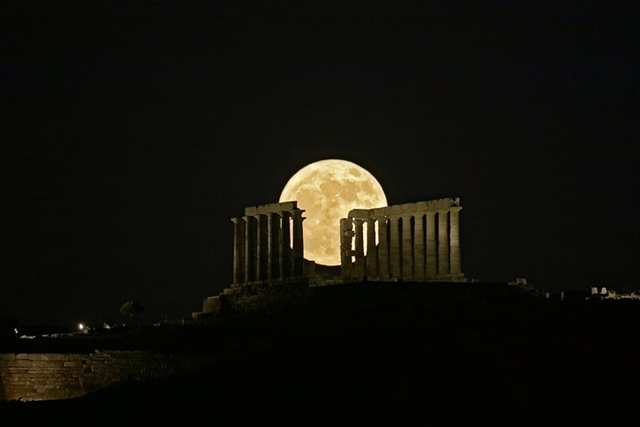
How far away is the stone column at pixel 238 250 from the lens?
275 feet

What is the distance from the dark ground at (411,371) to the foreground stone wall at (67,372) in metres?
2.00

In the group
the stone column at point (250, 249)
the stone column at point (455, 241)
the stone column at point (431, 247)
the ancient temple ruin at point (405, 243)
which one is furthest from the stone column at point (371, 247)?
the stone column at point (250, 249)

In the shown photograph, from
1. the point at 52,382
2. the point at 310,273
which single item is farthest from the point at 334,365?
the point at 310,273

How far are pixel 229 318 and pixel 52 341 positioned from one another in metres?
9.93

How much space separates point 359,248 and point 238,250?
32.4 feet

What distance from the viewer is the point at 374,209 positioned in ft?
262

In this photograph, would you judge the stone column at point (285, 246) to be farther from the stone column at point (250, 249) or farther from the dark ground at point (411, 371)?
the dark ground at point (411, 371)

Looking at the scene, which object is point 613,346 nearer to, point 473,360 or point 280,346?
point 473,360

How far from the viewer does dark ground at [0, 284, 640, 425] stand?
41.8 meters

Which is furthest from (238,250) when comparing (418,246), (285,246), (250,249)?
(418,246)

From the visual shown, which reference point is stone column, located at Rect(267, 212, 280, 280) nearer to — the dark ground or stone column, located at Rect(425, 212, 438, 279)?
stone column, located at Rect(425, 212, 438, 279)

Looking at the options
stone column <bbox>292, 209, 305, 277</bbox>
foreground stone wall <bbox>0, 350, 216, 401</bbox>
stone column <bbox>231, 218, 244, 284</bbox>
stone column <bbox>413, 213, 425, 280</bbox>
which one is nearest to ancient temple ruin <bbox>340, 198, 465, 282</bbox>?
stone column <bbox>413, 213, 425, 280</bbox>

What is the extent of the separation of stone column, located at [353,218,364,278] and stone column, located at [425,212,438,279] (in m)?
4.35

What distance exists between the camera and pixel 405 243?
78688mm
